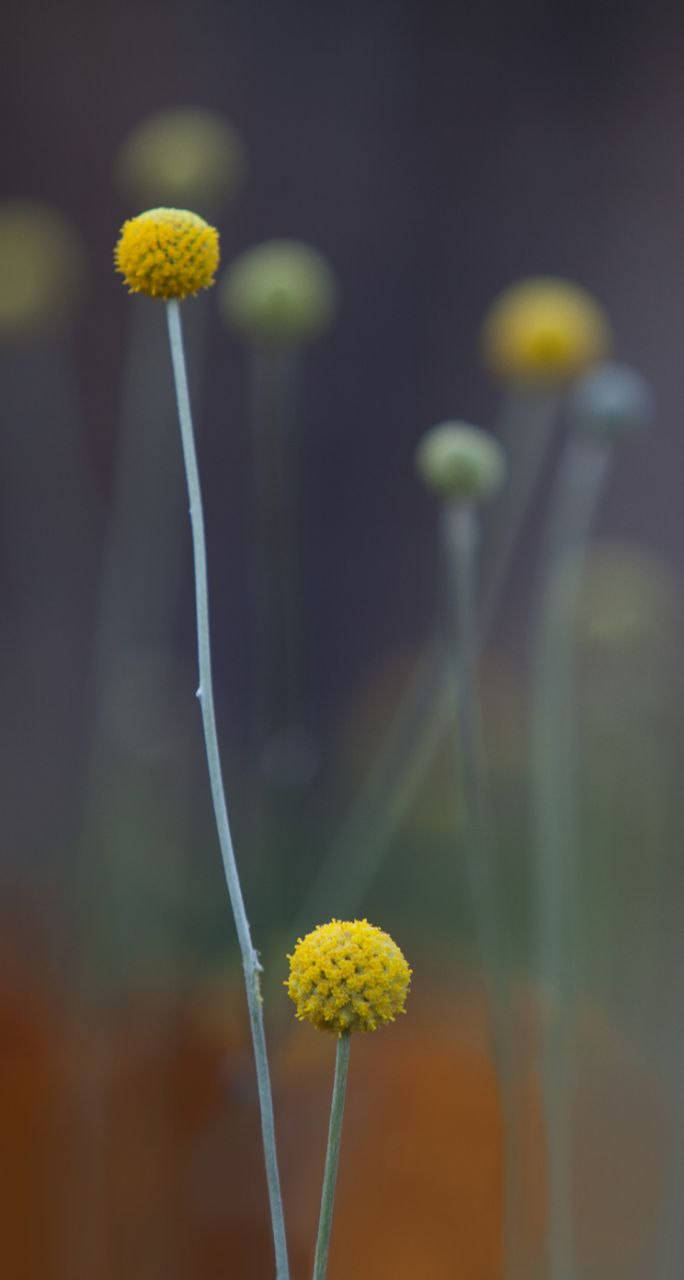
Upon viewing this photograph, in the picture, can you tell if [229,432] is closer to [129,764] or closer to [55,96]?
[55,96]

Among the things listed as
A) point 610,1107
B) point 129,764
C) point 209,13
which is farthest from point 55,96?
point 610,1107

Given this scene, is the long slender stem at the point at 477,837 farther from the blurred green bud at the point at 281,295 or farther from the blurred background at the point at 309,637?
the blurred green bud at the point at 281,295

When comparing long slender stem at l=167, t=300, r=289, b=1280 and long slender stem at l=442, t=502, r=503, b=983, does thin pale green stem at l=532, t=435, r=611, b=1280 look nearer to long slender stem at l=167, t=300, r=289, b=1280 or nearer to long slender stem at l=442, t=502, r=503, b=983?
long slender stem at l=442, t=502, r=503, b=983

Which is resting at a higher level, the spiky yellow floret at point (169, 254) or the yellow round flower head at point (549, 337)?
the yellow round flower head at point (549, 337)

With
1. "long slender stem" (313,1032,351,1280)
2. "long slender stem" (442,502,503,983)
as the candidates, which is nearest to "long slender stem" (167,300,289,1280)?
"long slender stem" (313,1032,351,1280)

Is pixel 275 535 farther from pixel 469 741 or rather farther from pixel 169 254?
pixel 169 254

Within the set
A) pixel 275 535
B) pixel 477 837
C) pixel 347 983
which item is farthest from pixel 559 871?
pixel 275 535

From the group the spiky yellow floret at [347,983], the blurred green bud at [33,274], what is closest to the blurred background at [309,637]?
the blurred green bud at [33,274]
